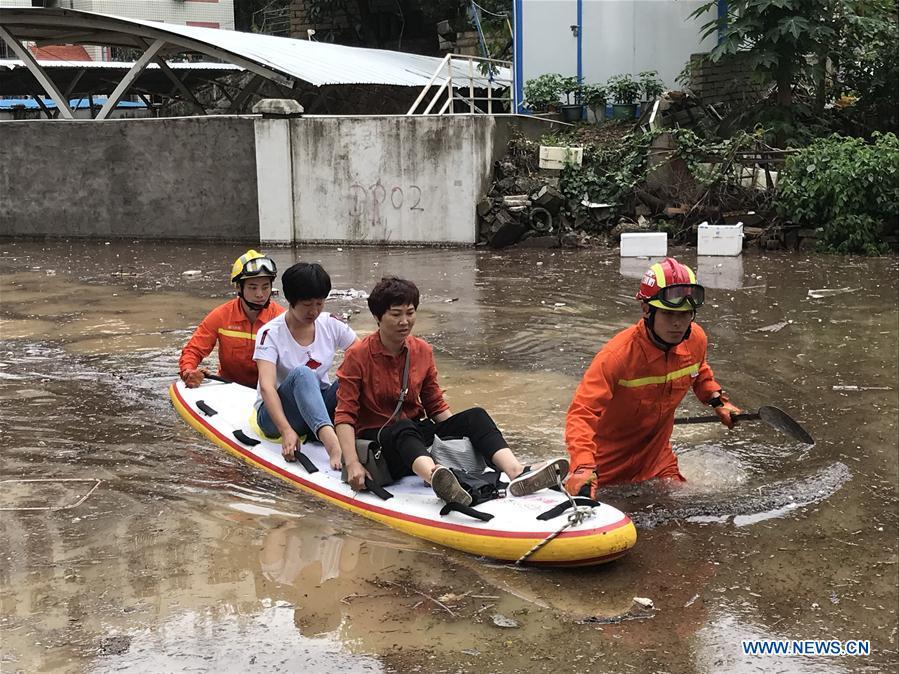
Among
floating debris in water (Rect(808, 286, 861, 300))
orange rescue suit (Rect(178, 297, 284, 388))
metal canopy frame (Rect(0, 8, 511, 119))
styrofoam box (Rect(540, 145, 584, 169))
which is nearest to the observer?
orange rescue suit (Rect(178, 297, 284, 388))

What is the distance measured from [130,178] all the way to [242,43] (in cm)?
334

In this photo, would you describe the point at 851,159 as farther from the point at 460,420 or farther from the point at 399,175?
the point at 460,420

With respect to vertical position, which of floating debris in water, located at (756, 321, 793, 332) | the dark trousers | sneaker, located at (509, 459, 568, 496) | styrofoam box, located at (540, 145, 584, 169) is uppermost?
styrofoam box, located at (540, 145, 584, 169)

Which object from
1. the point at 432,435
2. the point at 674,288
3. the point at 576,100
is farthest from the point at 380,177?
the point at 674,288

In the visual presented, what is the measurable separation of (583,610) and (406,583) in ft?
2.60

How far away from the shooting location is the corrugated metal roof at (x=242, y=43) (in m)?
17.5

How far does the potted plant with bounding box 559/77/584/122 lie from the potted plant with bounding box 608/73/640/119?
63 centimetres

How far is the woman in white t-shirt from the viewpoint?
5410mm

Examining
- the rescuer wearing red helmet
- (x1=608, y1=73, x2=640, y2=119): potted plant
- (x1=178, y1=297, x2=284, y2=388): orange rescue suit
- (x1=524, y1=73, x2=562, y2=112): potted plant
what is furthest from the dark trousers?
(x1=524, y1=73, x2=562, y2=112): potted plant

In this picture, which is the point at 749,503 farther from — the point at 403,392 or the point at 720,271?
the point at 720,271

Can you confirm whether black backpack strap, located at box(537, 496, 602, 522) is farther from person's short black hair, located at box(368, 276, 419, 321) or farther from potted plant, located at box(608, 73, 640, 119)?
potted plant, located at box(608, 73, 640, 119)

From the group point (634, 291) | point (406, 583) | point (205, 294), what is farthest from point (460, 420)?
point (205, 294)

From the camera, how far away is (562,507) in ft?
14.8

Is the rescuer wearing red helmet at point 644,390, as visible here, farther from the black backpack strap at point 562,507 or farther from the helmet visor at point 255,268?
the helmet visor at point 255,268
